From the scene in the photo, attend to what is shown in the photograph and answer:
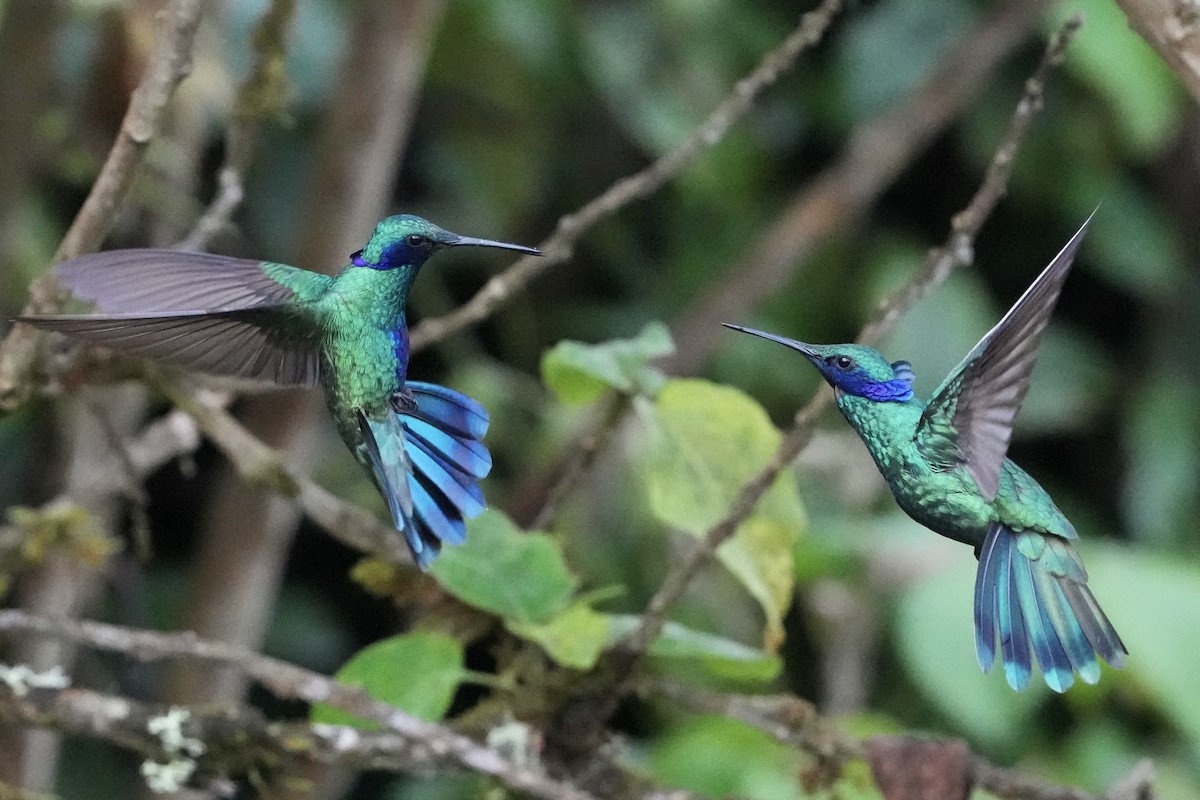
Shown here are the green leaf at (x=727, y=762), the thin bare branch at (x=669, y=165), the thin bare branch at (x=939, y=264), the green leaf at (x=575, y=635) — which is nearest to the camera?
the thin bare branch at (x=939, y=264)

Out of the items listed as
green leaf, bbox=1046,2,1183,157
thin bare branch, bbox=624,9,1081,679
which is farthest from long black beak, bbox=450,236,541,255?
green leaf, bbox=1046,2,1183,157

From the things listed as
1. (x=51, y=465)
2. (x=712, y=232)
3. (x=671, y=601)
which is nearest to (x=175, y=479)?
(x=51, y=465)

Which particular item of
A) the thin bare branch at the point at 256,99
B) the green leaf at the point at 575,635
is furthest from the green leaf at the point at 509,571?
the thin bare branch at the point at 256,99

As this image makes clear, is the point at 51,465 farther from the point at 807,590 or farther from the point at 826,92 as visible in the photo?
the point at 826,92

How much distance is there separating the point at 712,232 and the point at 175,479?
3.58 ft

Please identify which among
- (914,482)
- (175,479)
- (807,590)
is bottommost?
(175,479)

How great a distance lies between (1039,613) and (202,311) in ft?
0.82

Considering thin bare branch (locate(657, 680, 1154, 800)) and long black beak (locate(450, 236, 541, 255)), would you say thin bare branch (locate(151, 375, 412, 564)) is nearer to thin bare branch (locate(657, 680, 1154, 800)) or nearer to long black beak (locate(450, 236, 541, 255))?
thin bare branch (locate(657, 680, 1154, 800))

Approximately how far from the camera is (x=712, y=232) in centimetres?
256

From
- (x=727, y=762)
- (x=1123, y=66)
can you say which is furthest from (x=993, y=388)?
(x=1123, y=66)

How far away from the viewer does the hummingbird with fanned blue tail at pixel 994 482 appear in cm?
36

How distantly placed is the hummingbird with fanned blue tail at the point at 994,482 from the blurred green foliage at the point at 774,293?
1088 millimetres

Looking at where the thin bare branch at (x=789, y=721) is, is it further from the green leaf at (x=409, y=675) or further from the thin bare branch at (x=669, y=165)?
the thin bare branch at (x=669, y=165)

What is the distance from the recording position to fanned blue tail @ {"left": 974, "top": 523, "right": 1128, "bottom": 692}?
1.14 feet
